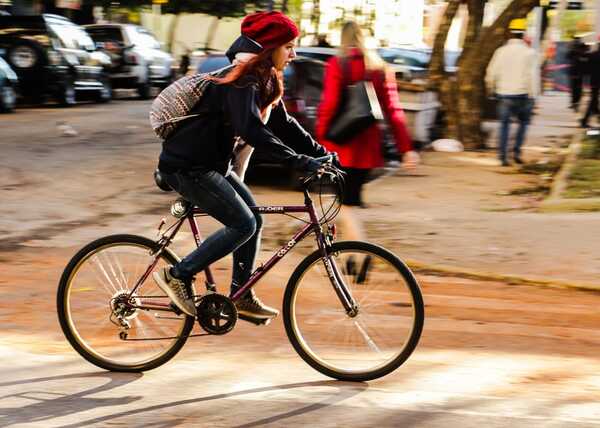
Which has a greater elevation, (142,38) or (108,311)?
(108,311)

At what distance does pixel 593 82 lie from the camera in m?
22.0

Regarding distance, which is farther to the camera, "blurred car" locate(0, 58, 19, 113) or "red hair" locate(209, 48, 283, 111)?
"blurred car" locate(0, 58, 19, 113)

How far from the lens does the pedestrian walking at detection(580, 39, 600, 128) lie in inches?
866

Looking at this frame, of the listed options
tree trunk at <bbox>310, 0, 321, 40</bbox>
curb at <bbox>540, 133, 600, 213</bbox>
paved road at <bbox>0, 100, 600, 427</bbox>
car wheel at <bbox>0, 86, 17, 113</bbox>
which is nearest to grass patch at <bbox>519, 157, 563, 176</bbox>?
curb at <bbox>540, 133, 600, 213</bbox>

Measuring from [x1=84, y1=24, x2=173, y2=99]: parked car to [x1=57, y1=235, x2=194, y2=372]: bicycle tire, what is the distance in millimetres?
22073

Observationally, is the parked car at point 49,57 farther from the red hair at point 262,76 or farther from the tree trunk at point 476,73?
the red hair at point 262,76

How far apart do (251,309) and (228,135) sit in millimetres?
865

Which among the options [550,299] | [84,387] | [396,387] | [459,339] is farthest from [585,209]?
[84,387]

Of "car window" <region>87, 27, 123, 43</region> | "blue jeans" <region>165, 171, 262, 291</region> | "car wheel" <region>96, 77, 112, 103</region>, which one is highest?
"blue jeans" <region>165, 171, 262, 291</region>

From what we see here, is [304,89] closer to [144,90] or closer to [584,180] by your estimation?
[584,180]

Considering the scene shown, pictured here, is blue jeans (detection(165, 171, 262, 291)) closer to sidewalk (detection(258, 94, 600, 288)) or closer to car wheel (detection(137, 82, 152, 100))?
sidewalk (detection(258, 94, 600, 288))

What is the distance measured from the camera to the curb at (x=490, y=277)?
7.97 metres

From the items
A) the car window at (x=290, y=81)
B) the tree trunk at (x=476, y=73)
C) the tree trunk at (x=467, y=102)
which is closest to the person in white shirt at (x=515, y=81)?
the tree trunk at (x=476, y=73)

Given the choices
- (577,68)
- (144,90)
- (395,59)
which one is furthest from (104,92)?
(577,68)
